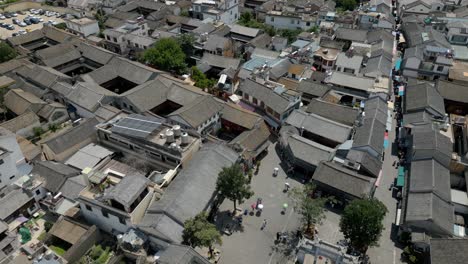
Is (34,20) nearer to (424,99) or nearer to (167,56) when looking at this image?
(167,56)

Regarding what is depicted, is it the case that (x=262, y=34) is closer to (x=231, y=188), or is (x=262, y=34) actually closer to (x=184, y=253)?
(x=231, y=188)

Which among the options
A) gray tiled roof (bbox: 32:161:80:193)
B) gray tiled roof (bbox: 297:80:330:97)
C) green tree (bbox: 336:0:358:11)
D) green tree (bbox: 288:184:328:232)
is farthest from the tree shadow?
green tree (bbox: 336:0:358:11)

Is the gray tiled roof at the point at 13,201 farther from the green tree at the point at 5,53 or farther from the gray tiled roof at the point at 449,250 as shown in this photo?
the gray tiled roof at the point at 449,250

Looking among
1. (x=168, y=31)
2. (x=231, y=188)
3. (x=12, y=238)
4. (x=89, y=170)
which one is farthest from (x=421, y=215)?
(x=168, y=31)

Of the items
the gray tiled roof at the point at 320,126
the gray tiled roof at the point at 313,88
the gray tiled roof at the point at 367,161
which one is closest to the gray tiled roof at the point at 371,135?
the gray tiled roof at the point at 367,161

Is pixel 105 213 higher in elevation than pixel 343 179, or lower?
higher

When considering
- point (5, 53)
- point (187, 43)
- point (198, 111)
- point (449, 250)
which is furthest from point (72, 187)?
point (5, 53)

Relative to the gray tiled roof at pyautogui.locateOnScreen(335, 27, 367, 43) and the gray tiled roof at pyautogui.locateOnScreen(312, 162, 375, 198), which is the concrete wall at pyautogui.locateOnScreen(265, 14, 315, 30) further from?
the gray tiled roof at pyautogui.locateOnScreen(312, 162, 375, 198)
